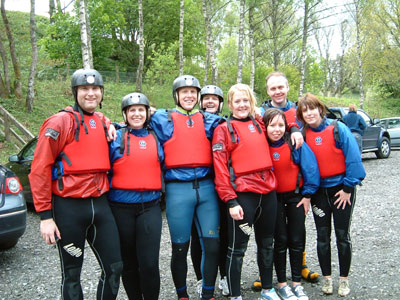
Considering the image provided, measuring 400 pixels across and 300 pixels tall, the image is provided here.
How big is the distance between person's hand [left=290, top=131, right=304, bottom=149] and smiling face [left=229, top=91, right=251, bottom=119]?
1.72ft

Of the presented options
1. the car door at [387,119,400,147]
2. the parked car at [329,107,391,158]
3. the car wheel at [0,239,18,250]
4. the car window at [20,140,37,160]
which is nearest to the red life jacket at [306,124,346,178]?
the car wheel at [0,239,18,250]

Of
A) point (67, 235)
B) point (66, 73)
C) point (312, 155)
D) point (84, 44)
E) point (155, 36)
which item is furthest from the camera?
point (155, 36)

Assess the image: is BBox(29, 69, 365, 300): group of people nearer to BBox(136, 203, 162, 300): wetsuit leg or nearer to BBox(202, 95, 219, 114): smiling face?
BBox(136, 203, 162, 300): wetsuit leg

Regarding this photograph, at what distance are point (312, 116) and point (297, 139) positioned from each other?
0.35 m

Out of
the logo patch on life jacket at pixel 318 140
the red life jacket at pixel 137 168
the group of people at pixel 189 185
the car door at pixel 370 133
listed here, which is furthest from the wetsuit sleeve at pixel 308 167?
the car door at pixel 370 133

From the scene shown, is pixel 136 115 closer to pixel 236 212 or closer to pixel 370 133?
pixel 236 212

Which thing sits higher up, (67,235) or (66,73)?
(66,73)

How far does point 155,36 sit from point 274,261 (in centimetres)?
2471

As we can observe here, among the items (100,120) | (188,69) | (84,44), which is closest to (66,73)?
(188,69)

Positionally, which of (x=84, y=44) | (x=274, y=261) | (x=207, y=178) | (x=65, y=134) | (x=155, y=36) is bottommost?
(x=274, y=261)

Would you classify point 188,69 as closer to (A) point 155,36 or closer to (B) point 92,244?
(A) point 155,36

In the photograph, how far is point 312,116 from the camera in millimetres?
3764

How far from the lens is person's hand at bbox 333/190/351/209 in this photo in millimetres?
3653

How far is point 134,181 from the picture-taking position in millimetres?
3123
